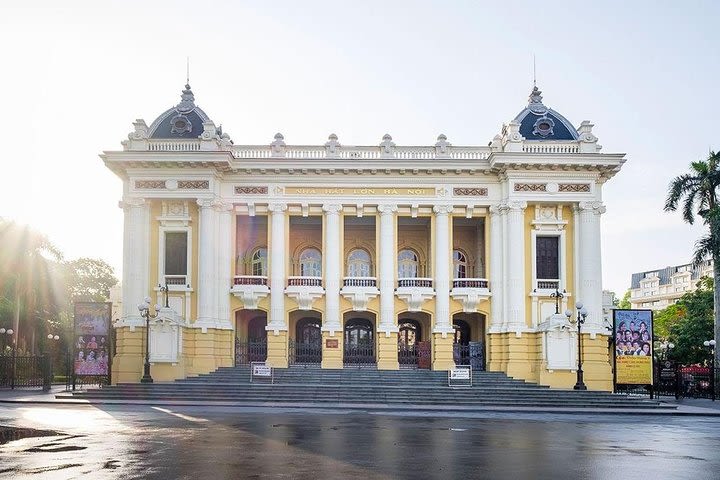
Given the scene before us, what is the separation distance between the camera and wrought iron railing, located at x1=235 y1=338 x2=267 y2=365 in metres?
44.5

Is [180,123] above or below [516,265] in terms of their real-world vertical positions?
above

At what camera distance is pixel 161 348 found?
40750 millimetres

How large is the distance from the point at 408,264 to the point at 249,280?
10354 millimetres

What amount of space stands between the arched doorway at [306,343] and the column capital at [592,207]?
52.4 feet

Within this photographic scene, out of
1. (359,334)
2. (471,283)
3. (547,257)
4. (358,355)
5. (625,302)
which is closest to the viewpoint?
(547,257)

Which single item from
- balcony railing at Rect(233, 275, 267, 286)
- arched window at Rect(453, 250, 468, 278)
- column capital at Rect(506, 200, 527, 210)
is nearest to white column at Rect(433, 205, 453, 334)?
column capital at Rect(506, 200, 527, 210)

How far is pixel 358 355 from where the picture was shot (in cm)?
4694

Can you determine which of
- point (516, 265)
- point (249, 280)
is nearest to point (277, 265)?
point (249, 280)

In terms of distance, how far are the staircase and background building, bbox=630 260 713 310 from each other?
109 m

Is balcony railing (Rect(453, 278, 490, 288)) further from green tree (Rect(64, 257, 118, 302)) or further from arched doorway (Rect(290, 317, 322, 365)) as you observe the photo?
green tree (Rect(64, 257, 118, 302))

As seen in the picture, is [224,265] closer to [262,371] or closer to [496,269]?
[262,371]

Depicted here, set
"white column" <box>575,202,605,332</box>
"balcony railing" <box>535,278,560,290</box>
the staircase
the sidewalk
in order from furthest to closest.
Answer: "balcony railing" <box>535,278,560,290</box> → "white column" <box>575,202,605,332</box> → the staircase → the sidewalk

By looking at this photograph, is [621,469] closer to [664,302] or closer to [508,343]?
[508,343]

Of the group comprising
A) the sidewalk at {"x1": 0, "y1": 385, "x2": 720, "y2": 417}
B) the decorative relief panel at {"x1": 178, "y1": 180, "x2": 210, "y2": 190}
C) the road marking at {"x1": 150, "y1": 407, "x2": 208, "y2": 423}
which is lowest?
the sidewalk at {"x1": 0, "y1": 385, "x2": 720, "y2": 417}
